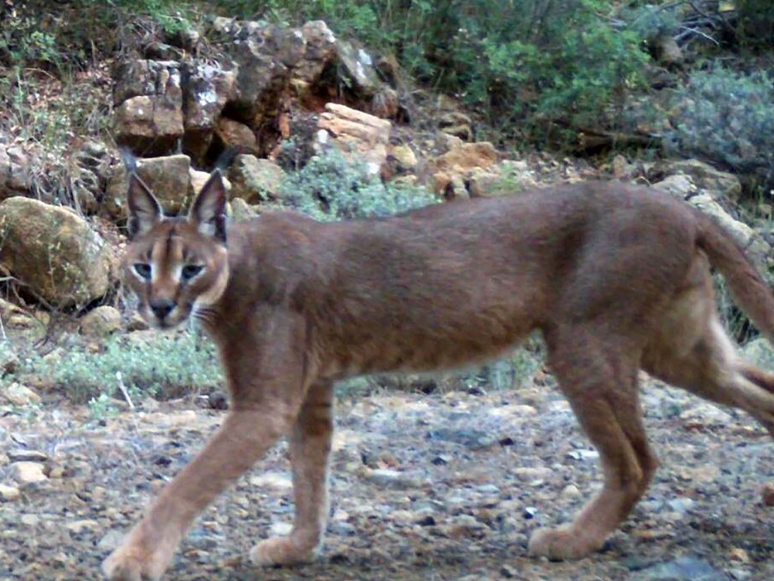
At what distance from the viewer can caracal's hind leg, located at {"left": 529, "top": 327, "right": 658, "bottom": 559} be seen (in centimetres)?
470

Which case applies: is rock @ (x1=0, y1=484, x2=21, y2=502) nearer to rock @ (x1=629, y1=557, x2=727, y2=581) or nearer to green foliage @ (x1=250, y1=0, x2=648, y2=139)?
rock @ (x1=629, y1=557, x2=727, y2=581)

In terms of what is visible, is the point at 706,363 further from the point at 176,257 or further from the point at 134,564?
the point at 134,564

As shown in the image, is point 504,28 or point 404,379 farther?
point 504,28

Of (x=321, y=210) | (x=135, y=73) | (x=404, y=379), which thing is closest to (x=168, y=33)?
(x=135, y=73)

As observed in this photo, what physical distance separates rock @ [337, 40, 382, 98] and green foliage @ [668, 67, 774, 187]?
2726mm

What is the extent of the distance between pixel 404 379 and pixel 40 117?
412cm

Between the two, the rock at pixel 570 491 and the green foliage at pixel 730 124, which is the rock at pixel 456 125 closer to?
the green foliage at pixel 730 124

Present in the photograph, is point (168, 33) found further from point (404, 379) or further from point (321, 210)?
point (404, 379)

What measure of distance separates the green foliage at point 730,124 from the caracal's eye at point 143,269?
833 centimetres

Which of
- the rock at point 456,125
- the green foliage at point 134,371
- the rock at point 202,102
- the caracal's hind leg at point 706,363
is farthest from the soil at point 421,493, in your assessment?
the rock at point 456,125

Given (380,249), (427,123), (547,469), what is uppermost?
(380,249)

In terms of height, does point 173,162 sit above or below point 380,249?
below

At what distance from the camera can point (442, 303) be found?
493 cm

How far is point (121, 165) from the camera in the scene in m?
10.1
